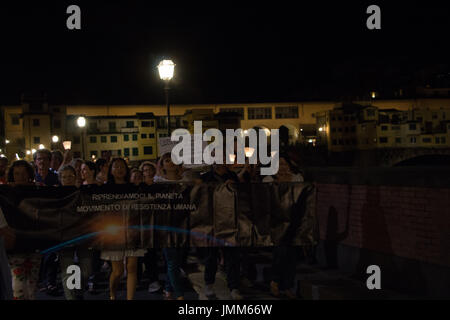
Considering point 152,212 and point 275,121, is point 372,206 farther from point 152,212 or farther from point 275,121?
point 275,121

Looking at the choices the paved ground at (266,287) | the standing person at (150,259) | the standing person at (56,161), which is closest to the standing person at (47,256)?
the paved ground at (266,287)

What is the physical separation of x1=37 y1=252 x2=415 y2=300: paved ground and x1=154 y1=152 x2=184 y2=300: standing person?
38cm

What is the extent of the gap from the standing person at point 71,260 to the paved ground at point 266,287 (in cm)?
69

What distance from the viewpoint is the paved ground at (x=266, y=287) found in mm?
6393

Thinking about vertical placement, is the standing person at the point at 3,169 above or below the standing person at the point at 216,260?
above

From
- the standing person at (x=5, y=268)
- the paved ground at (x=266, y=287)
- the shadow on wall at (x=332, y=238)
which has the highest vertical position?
the standing person at (x=5, y=268)

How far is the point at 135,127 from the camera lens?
81625mm

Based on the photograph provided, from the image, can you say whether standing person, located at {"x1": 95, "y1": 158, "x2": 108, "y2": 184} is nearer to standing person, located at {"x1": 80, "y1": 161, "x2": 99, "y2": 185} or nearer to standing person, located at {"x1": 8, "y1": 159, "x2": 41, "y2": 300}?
standing person, located at {"x1": 80, "y1": 161, "x2": 99, "y2": 185}

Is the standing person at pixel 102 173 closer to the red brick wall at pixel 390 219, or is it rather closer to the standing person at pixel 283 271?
the standing person at pixel 283 271

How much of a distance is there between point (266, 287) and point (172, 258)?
197cm

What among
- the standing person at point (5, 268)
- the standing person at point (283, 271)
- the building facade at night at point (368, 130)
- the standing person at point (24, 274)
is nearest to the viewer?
the standing person at point (5, 268)

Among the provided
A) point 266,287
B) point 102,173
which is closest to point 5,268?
point 102,173

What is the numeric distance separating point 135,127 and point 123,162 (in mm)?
76517
